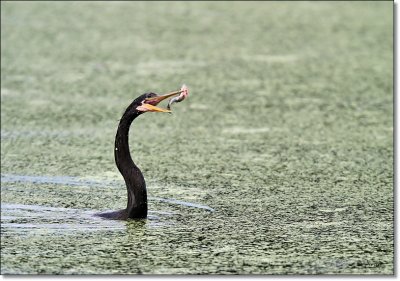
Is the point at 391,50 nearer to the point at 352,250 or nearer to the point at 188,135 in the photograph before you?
the point at 188,135

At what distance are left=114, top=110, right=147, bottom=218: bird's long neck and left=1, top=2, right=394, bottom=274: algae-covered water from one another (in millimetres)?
33

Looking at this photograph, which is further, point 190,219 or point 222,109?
point 222,109

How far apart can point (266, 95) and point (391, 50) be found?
3.03ft

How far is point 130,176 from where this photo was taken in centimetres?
311

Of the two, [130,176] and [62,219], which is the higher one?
[130,176]

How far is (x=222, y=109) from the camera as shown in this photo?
4.50m

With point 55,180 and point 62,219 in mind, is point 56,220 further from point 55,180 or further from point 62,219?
point 55,180

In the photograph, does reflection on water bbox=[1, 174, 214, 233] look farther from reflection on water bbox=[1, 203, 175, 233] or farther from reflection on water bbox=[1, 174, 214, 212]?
reflection on water bbox=[1, 174, 214, 212]

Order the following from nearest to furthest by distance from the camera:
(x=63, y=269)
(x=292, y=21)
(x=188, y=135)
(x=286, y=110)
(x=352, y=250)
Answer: (x=63, y=269), (x=352, y=250), (x=188, y=135), (x=286, y=110), (x=292, y=21)

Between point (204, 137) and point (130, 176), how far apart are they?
Result: 100 centimetres

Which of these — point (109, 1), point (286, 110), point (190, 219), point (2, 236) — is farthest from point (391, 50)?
point (2, 236)

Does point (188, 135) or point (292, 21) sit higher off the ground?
point (292, 21)

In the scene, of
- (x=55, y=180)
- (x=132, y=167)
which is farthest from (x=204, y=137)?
(x=132, y=167)

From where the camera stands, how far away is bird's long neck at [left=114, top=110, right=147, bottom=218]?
308 cm
